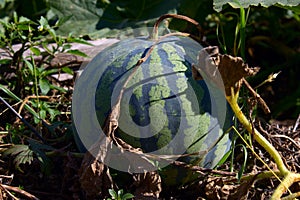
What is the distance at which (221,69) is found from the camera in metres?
1.96

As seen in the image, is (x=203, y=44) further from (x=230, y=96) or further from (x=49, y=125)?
(x=49, y=125)

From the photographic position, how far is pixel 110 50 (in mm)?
2330

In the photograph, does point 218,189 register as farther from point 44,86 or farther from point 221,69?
point 44,86

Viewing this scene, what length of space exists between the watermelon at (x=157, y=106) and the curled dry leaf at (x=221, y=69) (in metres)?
0.16

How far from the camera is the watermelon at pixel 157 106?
2.12m

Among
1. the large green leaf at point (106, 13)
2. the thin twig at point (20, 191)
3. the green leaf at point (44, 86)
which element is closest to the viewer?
the thin twig at point (20, 191)

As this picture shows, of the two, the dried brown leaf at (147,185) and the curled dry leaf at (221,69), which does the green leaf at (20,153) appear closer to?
the dried brown leaf at (147,185)

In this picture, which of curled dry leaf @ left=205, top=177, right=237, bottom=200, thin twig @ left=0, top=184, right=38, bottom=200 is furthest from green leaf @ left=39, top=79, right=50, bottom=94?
curled dry leaf @ left=205, top=177, right=237, bottom=200

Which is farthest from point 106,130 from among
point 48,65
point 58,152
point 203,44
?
point 48,65

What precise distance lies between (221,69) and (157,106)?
273mm

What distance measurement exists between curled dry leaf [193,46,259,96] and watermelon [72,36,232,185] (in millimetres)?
158

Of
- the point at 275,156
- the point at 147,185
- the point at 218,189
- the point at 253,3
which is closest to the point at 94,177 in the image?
the point at 147,185

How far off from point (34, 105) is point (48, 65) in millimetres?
525

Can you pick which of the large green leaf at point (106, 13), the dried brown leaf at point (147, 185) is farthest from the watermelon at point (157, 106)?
the large green leaf at point (106, 13)
